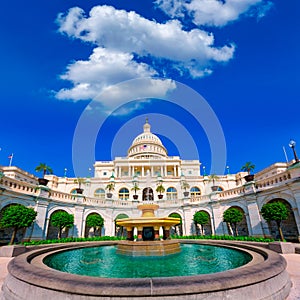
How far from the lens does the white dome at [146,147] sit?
76.9 meters

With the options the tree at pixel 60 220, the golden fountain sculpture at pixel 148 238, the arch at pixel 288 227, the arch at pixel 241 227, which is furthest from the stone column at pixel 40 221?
the arch at pixel 288 227

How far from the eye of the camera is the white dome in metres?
76.9

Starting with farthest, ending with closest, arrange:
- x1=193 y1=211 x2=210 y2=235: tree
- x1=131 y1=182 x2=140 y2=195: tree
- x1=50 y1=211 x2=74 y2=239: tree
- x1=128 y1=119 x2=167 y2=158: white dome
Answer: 1. x1=128 y1=119 x2=167 y2=158: white dome
2. x1=131 y1=182 x2=140 y2=195: tree
3. x1=193 y1=211 x2=210 y2=235: tree
4. x1=50 y1=211 x2=74 y2=239: tree

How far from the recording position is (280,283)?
18.3ft

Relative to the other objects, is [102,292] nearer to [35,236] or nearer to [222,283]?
[222,283]

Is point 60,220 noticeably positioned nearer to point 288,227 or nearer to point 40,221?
point 40,221

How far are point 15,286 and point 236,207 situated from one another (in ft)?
90.2

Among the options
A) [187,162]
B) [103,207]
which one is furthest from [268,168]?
[103,207]

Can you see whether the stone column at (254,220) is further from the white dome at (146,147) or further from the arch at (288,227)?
the white dome at (146,147)

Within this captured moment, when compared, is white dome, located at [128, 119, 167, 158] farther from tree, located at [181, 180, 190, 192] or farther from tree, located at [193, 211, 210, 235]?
tree, located at [193, 211, 210, 235]

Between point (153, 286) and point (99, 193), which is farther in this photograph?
point (99, 193)

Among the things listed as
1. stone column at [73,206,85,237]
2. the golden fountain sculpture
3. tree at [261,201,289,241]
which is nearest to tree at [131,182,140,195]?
stone column at [73,206,85,237]

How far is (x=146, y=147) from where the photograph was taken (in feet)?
268

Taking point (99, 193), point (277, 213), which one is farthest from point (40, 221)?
point (99, 193)
